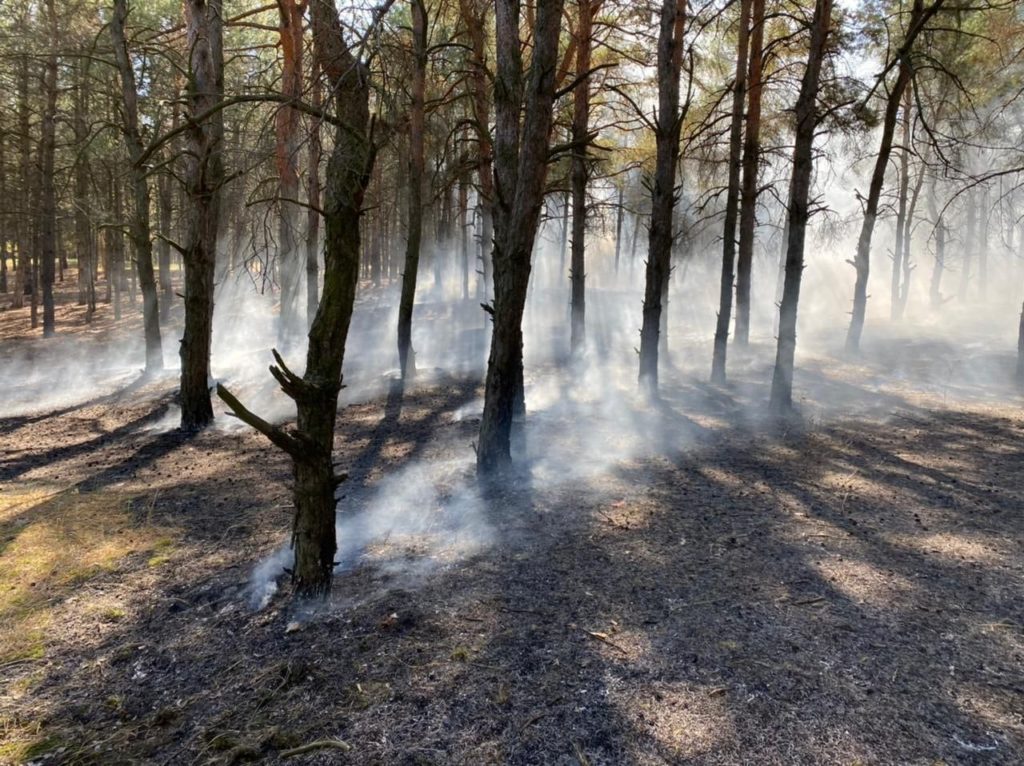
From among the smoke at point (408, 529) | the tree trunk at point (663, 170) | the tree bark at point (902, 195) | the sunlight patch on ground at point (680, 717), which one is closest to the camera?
the sunlight patch on ground at point (680, 717)

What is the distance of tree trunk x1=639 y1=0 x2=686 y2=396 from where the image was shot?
406 inches

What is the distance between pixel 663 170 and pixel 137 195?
432 inches

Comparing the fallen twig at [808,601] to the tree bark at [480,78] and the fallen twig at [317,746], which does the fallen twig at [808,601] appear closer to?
the fallen twig at [317,746]

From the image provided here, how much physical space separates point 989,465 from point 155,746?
29.5 ft

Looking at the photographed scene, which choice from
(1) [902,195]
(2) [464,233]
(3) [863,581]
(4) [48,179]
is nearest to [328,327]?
(3) [863,581]

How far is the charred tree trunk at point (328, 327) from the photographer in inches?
156

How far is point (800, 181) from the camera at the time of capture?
951cm

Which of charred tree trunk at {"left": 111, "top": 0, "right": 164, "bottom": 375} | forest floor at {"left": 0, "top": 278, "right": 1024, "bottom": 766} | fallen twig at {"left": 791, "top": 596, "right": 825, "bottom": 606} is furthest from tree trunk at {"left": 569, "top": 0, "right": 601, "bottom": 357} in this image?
charred tree trunk at {"left": 111, "top": 0, "right": 164, "bottom": 375}

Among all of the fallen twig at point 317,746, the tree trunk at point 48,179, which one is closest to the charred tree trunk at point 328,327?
the fallen twig at point 317,746

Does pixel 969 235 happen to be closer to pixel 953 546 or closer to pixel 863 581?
pixel 953 546

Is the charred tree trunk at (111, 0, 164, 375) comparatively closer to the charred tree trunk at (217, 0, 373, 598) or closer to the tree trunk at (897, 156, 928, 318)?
the charred tree trunk at (217, 0, 373, 598)

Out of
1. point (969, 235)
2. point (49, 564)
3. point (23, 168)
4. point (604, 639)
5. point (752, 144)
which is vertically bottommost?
point (49, 564)

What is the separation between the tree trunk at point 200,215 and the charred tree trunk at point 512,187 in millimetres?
4310

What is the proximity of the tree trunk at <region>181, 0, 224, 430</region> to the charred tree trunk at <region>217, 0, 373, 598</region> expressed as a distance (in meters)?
5.62
